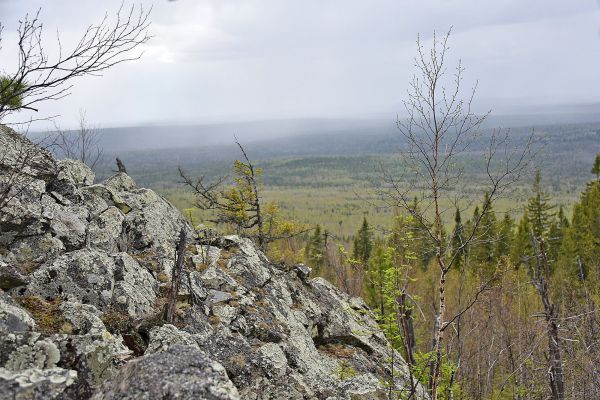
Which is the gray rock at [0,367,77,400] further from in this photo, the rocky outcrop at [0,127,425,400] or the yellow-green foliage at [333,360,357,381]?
the yellow-green foliage at [333,360,357,381]

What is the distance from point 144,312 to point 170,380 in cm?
452

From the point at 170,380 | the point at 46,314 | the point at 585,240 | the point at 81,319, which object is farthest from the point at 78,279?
the point at 585,240

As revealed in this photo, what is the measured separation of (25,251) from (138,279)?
209 centimetres

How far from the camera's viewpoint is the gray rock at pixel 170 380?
424 centimetres

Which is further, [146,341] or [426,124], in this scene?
[426,124]

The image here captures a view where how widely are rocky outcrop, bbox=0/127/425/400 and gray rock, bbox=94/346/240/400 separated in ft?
0.04

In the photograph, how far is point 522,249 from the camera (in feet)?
172

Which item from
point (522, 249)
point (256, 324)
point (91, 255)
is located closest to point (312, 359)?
point (256, 324)

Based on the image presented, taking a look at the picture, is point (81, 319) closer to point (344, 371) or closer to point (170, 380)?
point (170, 380)

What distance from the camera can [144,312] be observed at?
8516 mm

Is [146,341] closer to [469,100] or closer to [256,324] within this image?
[256,324]

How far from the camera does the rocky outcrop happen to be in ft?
15.2

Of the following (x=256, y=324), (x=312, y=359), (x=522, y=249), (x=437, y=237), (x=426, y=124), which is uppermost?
(x=426, y=124)

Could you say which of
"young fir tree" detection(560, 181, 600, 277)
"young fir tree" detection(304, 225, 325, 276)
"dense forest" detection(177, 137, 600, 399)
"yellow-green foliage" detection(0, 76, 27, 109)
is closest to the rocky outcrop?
"yellow-green foliage" detection(0, 76, 27, 109)
